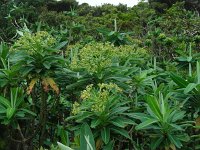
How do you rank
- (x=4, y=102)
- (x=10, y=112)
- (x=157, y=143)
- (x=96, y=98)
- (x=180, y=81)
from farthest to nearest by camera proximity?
(x=4, y=102)
(x=10, y=112)
(x=180, y=81)
(x=157, y=143)
(x=96, y=98)

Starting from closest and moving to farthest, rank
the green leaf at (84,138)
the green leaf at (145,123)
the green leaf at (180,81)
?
the green leaf at (84,138), the green leaf at (145,123), the green leaf at (180,81)

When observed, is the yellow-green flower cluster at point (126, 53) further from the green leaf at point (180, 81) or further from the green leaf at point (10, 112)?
the green leaf at point (10, 112)

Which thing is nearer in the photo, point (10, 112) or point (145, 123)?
point (145, 123)

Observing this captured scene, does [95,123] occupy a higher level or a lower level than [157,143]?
higher

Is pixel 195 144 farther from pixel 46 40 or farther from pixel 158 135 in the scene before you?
pixel 46 40

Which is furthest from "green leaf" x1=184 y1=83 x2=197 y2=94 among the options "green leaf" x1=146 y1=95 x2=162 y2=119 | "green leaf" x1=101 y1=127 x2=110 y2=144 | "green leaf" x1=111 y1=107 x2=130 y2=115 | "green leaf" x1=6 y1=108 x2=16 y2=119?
"green leaf" x1=6 y1=108 x2=16 y2=119

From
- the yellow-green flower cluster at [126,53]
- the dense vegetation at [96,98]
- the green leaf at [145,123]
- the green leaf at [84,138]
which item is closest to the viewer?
the green leaf at [84,138]

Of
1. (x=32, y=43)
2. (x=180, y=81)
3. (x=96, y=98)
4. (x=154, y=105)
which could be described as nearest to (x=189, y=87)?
(x=180, y=81)

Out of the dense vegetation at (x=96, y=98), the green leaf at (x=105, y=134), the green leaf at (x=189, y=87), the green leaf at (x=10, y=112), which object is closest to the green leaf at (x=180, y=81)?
the dense vegetation at (x=96, y=98)

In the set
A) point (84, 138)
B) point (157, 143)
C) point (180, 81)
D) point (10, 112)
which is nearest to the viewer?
point (84, 138)

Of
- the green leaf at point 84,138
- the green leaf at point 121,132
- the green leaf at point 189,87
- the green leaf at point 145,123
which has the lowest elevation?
the green leaf at point 121,132

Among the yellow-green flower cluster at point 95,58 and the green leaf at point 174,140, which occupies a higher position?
the yellow-green flower cluster at point 95,58

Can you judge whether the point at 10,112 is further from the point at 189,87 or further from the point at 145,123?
the point at 189,87

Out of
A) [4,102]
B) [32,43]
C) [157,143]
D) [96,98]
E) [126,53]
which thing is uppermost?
[32,43]
